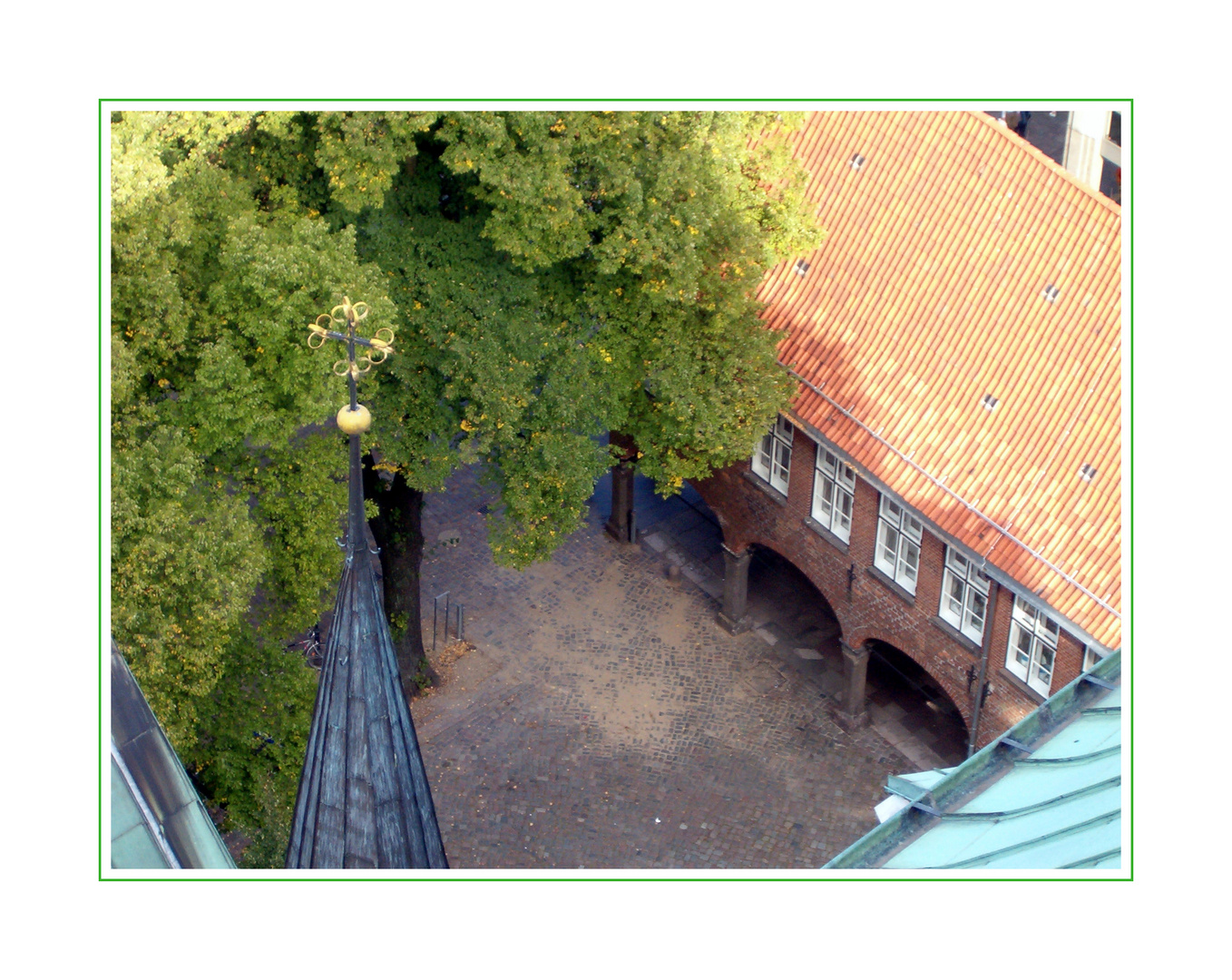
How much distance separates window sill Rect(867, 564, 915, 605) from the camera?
3744cm

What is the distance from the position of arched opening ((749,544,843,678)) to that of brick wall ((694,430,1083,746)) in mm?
1542

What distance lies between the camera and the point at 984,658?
3572cm

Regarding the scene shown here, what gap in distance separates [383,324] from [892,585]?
12406mm

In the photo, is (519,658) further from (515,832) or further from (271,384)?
(271,384)

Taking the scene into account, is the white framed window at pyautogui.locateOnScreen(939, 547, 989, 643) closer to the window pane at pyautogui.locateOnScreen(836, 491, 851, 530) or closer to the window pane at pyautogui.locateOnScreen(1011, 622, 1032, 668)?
the window pane at pyautogui.locateOnScreen(1011, 622, 1032, 668)

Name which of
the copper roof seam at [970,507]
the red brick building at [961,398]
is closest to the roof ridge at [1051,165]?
the red brick building at [961,398]

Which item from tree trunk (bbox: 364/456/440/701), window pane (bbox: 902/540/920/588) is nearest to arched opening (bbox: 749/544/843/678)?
window pane (bbox: 902/540/920/588)

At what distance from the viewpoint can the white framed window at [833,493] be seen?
125 feet

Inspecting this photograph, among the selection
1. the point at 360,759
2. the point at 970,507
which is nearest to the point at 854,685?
the point at 970,507

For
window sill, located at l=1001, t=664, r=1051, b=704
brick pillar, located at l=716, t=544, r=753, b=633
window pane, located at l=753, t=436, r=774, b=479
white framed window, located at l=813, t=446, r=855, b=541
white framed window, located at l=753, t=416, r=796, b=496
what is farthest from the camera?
brick pillar, located at l=716, t=544, r=753, b=633

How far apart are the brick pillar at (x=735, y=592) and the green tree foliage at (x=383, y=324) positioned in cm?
535

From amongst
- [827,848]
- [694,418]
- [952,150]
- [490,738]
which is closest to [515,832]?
[490,738]

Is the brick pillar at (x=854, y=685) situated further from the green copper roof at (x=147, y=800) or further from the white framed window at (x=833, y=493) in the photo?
the green copper roof at (x=147, y=800)

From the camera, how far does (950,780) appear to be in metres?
22.3
